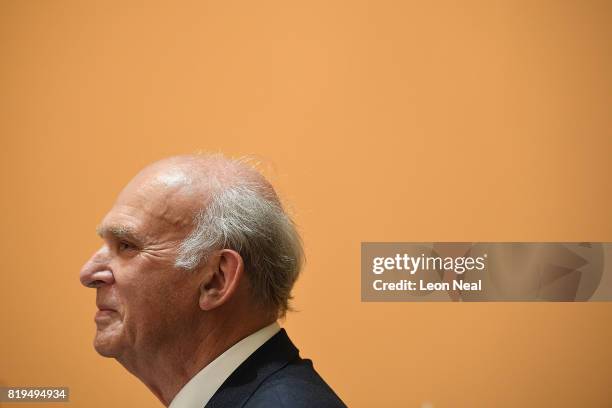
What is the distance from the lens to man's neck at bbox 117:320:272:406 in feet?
4.01

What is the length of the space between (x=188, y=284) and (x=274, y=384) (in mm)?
199

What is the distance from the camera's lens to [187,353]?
1.23 m

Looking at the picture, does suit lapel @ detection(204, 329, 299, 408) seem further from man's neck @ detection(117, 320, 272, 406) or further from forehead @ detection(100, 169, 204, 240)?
forehead @ detection(100, 169, 204, 240)

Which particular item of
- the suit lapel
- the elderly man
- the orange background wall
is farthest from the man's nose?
the orange background wall

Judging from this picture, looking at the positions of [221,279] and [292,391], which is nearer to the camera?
[292,391]

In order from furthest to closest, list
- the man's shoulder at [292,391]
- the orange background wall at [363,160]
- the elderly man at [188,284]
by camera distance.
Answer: the orange background wall at [363,160]
the elderly man at [188,284]
the man's shoulder at [292,391]

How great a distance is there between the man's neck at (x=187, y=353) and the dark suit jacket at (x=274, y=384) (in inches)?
1.8

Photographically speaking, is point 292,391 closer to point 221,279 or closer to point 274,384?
point 274,384

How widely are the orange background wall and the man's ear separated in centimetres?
103

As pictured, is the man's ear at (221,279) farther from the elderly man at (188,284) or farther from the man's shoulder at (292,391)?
the man's shoulder at (292,391)

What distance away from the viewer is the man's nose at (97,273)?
1.24 meters

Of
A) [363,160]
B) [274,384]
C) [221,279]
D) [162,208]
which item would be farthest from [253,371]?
[363,160]

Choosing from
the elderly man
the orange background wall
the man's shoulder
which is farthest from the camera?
the orange background wall

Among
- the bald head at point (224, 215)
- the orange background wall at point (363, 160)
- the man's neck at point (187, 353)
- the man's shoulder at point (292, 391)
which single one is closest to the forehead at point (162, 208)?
the bald head at point (224, 215)
